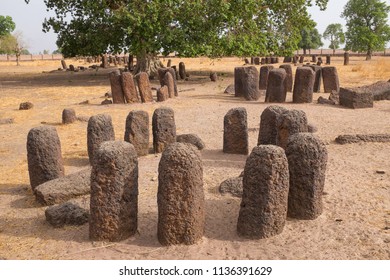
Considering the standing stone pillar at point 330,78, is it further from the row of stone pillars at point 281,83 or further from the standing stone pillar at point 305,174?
the standing stone pillar at point 305,174

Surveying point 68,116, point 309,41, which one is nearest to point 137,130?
point 68,116

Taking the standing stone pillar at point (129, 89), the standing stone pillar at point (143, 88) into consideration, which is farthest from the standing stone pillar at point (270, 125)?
the standing stone pillar at point (129, 89)

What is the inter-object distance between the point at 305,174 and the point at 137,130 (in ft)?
13.6

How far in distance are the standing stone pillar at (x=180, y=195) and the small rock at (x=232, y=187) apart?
62.1 inches

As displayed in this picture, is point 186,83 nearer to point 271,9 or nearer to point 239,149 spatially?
point 271,9

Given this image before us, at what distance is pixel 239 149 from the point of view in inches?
340

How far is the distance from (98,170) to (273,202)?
77.9 inches

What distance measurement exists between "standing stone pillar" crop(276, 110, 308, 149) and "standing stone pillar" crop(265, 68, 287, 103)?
7.79 m

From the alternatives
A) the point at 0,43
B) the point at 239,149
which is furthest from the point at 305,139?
the point at 0,43

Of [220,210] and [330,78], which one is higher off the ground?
[330,78]

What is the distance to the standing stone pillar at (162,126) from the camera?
8.77 m

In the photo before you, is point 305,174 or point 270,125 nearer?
point 305,174

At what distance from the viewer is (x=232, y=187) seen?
6.48m

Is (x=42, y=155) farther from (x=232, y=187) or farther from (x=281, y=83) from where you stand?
(x=281, y=83)
